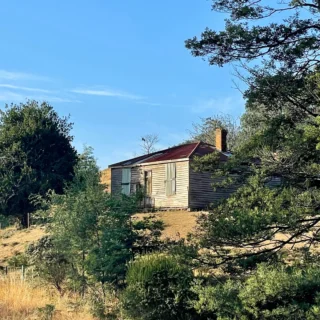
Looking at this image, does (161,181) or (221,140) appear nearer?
(161,181)

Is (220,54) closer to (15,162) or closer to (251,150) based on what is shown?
(251,150)

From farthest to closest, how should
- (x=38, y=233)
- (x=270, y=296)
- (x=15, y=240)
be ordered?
(x=38, y=233)
(x=15, y=240)
(x=270, y=296)

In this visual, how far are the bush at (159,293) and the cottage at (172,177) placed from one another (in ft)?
57.3

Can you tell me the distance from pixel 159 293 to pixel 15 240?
1999 cm

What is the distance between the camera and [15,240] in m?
26.8

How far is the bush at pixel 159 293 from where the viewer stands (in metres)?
8.59

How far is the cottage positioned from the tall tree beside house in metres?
17.6

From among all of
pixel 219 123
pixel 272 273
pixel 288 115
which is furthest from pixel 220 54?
pixel 219 123

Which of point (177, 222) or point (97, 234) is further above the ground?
point (97, 234)

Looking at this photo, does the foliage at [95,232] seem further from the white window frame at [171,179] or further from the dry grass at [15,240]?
the white window frame at [171,179]

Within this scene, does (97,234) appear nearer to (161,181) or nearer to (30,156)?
(161,181)

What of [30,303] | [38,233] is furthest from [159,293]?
[38,233]

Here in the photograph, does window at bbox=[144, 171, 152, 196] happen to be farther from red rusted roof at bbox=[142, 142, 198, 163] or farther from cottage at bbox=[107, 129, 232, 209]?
red rusted roof at bbox=[142, 142, 198, 163]

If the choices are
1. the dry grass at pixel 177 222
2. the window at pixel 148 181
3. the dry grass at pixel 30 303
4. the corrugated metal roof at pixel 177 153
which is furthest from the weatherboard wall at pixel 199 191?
the dry grass at pixel 30 303
